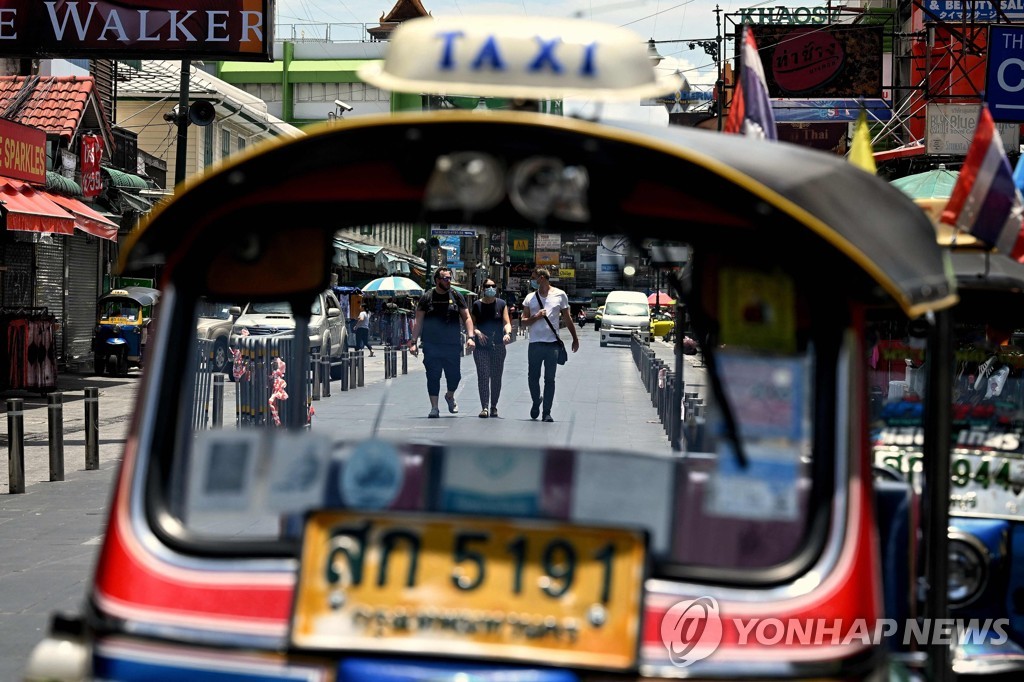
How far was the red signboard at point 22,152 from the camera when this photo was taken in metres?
19.8

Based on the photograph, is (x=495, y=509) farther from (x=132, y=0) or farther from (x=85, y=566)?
(x=132, y=0)

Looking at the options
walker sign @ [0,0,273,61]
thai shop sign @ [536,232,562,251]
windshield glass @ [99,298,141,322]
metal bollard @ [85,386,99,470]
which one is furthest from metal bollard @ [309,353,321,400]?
windshield glass @ [99,298,141,322]

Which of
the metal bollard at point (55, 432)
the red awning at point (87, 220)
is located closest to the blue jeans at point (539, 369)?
the metal bollard at point (55, 432)

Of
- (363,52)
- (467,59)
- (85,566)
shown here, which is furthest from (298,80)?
(467,59)

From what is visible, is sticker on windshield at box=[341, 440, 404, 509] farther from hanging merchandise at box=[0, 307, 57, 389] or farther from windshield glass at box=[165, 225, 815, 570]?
hanging merchandise at box=[0, 307, 57, 389]

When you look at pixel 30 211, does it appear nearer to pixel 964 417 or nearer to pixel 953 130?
pixel 953 130

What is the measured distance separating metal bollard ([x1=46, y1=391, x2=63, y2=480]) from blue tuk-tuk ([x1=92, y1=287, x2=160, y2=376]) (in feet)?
50.2

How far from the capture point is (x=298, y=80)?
227 feet

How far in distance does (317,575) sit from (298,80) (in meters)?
68.6

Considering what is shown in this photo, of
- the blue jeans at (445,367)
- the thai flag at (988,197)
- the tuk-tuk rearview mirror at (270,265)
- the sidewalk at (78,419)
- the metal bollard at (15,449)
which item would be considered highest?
the thai flag at (988,197)

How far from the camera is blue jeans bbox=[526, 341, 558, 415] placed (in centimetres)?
353

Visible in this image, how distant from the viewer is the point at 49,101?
26453mm

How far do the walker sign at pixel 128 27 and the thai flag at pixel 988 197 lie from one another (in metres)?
16.3

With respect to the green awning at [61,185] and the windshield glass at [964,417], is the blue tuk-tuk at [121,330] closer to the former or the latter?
the green awning at [61,185]
